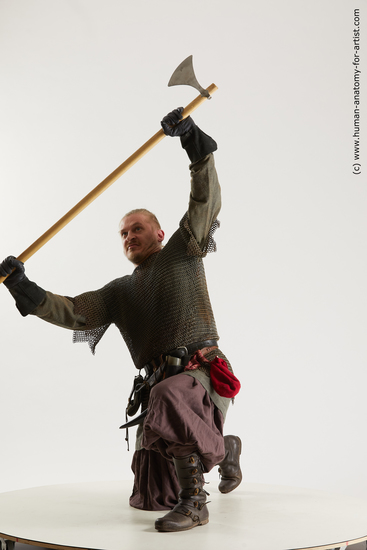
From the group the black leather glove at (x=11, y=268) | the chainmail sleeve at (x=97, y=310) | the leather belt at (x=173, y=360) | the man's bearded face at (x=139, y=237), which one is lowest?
the leather belt at (x=173, y=360)

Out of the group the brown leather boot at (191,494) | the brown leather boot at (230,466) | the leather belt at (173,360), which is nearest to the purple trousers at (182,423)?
the brown leather boot at (191,494)

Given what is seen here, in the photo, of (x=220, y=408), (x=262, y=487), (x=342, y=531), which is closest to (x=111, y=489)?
(x=262, y=487)

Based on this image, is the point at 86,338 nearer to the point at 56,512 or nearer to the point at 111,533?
the point at 56,512

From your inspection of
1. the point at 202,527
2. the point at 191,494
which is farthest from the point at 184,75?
the point at 202,527

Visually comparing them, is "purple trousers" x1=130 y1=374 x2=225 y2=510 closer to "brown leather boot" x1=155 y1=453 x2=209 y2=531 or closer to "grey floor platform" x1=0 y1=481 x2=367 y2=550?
"brown leather boot" x1=155 y1=453 x2=209 y2=531

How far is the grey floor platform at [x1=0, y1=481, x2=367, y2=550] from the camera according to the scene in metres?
2.22

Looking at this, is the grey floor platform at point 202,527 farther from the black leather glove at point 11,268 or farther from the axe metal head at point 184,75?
the axe metal head at point 184,75

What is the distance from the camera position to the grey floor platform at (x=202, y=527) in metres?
2.22

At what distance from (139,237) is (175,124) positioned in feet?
2.25

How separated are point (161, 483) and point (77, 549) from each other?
0.78 meters

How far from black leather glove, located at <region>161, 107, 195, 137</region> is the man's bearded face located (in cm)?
61

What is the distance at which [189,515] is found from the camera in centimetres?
242

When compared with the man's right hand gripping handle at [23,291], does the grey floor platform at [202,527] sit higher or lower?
lower

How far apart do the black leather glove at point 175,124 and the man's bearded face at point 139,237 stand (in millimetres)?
612
